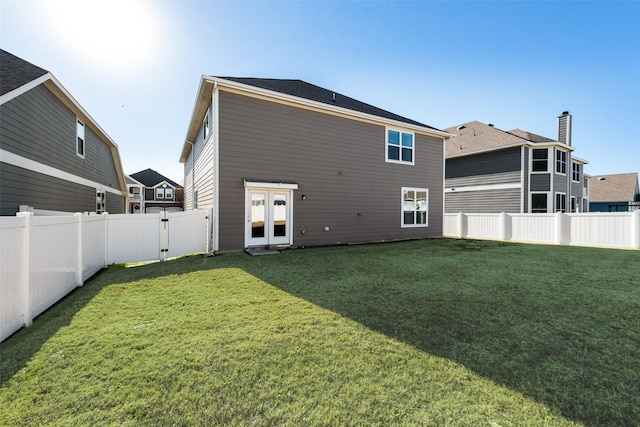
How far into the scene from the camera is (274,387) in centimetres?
200

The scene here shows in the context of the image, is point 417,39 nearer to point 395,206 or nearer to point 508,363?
point 395,206

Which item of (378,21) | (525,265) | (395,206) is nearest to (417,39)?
(378,21)

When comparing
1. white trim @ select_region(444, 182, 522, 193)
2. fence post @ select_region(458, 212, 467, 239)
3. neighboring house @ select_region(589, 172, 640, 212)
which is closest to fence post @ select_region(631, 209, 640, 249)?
fence post @ select_region(458, 212, 467, 239)

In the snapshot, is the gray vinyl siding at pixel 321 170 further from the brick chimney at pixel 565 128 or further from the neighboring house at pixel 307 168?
the brick chimney at pixel 565 128

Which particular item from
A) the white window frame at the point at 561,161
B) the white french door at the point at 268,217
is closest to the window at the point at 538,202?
the white window frame at the point at 561,161

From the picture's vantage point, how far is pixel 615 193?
1152 inches

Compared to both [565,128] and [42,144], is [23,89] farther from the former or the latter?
[565,128]

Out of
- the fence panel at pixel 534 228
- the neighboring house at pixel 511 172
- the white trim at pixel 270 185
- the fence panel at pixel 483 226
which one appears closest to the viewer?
the white trim at pixel 270 185

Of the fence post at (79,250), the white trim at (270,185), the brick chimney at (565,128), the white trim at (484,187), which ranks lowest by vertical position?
the fence post at (79,250)

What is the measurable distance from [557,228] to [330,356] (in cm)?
1263

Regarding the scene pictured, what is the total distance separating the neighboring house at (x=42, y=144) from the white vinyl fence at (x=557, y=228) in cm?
1629

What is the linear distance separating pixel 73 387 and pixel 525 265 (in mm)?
8287

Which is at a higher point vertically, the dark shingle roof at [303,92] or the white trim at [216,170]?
the dark shingle roof at [303,92]

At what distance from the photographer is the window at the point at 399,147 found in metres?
11.6
